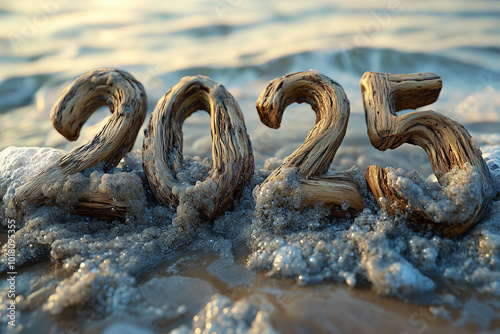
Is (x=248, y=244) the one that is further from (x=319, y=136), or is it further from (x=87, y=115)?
(x=87, y=115)

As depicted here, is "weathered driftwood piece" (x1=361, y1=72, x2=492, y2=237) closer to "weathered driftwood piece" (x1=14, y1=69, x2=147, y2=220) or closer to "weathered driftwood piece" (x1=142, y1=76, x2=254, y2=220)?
"weathered driftwood piece" (x1=142, y1=76, x2=254, y2=220)

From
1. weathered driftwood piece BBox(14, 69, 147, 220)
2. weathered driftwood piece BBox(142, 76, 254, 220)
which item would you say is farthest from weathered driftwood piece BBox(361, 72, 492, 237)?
weathered driftwood piece BBox(14, 69, 147, 220)

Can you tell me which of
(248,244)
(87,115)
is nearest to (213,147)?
(248,244)

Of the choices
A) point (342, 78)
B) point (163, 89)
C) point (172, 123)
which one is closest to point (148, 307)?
point (172, 123)

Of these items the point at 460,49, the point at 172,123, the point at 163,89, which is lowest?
the point at 172,123

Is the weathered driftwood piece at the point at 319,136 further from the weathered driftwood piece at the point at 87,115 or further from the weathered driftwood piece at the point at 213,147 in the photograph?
the weathered driftwood piece at the point at 87,115

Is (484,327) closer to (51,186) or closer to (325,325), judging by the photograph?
(325,325)
